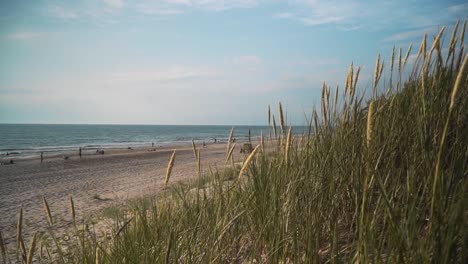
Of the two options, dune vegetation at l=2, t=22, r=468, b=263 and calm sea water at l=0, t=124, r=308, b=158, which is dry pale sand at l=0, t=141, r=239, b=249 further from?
calm sea water at l=0, t=124, r=308, b=158

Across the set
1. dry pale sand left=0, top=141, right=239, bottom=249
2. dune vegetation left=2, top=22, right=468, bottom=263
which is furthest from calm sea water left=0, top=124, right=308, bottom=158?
dune vegetation left=2, top=22, right=468, bottom=263

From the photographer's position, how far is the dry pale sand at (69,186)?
12.5 metres

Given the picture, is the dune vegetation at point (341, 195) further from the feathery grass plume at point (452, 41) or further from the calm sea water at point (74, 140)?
the calm sea water at point (74, 140)

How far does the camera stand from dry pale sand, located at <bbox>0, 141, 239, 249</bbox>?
12.5 metres

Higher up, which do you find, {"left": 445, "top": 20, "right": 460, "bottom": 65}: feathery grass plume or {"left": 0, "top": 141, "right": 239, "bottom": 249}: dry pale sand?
{"left": 445, "top": 20, "right": 460, "bottom": 65}: feathery grass plume

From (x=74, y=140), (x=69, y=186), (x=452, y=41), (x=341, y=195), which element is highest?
(x=452, y=41)

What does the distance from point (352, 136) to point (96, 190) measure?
18.3 m

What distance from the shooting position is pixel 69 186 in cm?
1948

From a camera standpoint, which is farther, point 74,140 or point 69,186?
point 74,140

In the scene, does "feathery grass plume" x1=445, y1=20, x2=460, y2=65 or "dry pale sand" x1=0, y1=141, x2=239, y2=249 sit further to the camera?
"dry pale sand" x1=0, y1=141, x2=239, y2=249

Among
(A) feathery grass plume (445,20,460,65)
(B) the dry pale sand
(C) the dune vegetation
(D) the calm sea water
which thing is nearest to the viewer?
(C) the dune vegetation

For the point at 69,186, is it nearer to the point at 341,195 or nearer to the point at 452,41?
the point at 341,195

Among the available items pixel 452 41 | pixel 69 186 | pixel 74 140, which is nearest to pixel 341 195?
pixel 452 41

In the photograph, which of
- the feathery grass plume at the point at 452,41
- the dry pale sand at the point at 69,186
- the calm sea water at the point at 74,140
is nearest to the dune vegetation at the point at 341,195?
the feathery grass plume at the point at 452,41
